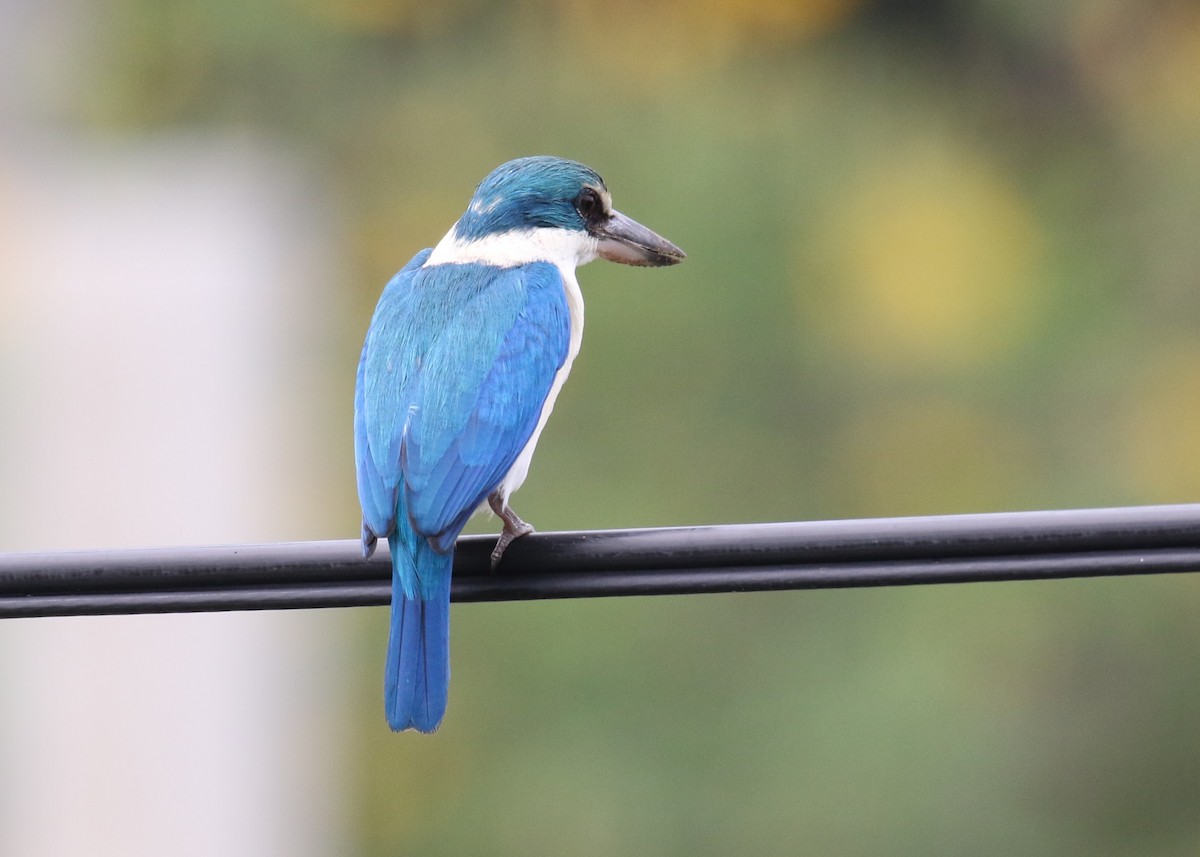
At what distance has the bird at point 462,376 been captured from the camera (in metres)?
2.57

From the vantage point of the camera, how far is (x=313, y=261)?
7.72 m

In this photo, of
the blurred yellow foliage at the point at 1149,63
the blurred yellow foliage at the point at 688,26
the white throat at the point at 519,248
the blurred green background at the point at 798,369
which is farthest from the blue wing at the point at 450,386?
the blurred yellow foliage at the point at 1149,63

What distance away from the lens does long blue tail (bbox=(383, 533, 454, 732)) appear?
101 inches

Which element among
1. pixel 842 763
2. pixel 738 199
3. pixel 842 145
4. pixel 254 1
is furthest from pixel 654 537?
pixel 254 1

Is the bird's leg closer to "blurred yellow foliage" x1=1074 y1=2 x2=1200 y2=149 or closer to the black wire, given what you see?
the black wire

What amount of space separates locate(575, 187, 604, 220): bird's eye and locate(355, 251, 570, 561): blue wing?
279mm

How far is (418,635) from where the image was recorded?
101 inches

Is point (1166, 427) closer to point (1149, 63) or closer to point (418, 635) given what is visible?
point (1149, 63)

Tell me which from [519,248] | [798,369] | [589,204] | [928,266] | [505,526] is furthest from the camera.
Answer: [928,266]

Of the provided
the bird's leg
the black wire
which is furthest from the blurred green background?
the black wire

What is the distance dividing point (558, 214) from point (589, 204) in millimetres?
89

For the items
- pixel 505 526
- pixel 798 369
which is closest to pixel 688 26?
pixel 798 369

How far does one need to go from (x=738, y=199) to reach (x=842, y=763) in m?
2.49

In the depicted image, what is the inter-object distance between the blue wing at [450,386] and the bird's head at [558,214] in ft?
0.71
